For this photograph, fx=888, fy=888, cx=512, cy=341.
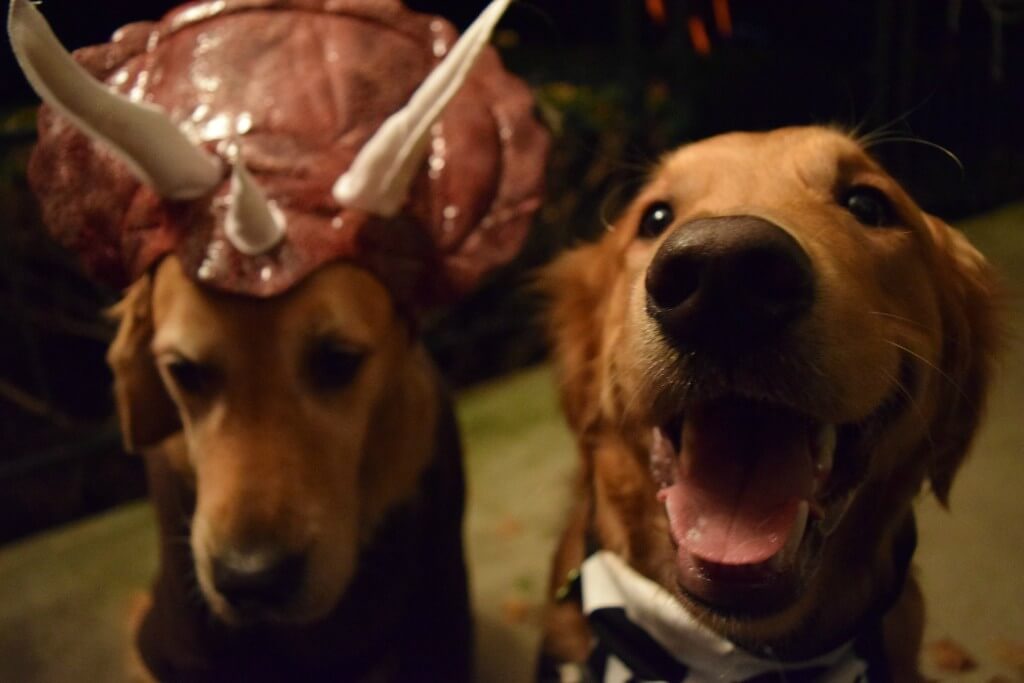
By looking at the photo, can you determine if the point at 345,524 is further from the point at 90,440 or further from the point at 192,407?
the point at 90,440

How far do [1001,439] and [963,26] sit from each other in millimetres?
574

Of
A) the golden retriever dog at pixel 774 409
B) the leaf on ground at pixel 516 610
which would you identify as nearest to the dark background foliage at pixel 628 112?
the golden retriever dog at pixel 774 409

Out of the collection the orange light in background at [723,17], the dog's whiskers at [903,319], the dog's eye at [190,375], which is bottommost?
the dog's eye at [190,375]

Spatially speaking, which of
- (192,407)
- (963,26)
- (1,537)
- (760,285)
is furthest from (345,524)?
(1,537)

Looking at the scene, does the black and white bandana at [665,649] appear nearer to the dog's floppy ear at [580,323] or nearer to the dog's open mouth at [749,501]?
the dog's open mouth at [749,501]

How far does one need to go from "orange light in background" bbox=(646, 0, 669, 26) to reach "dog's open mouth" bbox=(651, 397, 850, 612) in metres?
0.67

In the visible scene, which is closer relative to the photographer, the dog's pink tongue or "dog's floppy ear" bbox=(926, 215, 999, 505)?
the dog's pink tongue

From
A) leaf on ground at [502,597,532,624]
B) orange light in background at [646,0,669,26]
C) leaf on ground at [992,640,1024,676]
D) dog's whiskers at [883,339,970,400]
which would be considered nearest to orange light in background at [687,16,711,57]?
orange light in background at [646,0,669,26]

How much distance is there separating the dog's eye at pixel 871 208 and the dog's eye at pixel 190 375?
0.97 metres

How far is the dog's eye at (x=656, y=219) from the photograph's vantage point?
1354mm

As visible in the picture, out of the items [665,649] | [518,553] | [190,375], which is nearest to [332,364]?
[190,375]

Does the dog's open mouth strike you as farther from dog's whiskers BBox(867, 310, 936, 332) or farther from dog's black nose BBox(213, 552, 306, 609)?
dog's black nose BBox(213, 552, 306, 609)

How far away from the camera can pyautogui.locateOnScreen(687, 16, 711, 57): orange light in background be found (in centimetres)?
123

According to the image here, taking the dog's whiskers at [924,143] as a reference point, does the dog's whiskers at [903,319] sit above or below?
below
